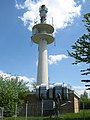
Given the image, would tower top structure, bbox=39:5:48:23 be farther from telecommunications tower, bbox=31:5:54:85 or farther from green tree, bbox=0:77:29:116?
green tree, bbox=0:77:29:116

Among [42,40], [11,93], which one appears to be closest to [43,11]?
[42,40]

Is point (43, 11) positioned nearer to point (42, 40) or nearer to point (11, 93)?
point (42, 40)

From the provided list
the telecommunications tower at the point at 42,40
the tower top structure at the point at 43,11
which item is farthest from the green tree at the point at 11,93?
the tower top structure at the point at 43,11

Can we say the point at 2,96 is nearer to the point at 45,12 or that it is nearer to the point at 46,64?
the point at 46,64

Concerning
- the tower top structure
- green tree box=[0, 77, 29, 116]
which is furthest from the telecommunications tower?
green tree box=[0, 77, 29, 116]

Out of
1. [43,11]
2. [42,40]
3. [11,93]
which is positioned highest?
[43,11]

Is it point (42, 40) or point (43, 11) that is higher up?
point (43, 11)

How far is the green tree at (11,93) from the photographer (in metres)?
29.9

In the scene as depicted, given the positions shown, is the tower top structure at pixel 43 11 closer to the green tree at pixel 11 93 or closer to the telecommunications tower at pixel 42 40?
the telecommunications tower at pixel 42 40

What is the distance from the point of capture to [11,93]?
32062 millimetres

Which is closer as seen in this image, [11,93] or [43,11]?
[11,93]

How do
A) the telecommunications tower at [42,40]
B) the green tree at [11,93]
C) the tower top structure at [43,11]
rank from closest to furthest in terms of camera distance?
the green tree at [11,93], the telecommunications tower at [42,40], the tower top structure at [43,11]

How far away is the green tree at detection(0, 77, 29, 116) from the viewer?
2992cm

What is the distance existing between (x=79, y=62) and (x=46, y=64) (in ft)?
65.5
